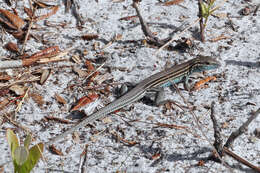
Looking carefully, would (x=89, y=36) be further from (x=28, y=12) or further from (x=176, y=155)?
(x=176, y=155)

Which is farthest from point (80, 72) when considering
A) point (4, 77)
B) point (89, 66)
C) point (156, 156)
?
point (156, 156)

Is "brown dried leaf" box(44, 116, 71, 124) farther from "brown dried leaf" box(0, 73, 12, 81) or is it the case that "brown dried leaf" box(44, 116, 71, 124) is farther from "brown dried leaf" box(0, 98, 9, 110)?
"brown dried leaf" box(0, 73, 12, 81)

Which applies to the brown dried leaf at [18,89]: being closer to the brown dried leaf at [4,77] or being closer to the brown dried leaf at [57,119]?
the brown dried leaf at [4,77]

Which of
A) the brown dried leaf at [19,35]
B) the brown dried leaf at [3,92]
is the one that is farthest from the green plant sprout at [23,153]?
the brown dried leaf at [19,35]

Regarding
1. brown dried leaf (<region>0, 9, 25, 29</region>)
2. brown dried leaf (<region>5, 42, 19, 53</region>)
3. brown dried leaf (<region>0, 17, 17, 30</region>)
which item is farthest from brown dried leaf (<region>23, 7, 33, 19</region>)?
brown dried leaf (<region>5, 42, 19, 53</region>)

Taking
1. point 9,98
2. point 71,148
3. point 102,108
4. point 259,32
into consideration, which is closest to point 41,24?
point 9,98

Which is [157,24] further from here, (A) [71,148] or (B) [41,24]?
(A) [71,148]
